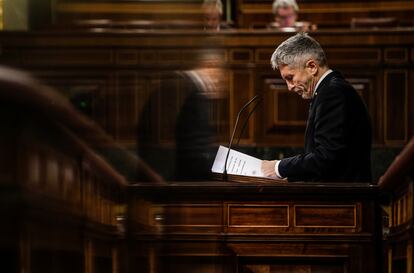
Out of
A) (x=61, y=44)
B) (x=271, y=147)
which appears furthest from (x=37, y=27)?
(x=271, y=147)

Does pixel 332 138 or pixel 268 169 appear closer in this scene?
pixel 332 138

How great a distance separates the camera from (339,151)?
7.55 feet

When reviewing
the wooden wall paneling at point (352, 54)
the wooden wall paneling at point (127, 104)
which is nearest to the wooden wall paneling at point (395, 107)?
the wooden wall paneling at point (352, 54)

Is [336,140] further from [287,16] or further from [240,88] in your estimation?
[287,16]

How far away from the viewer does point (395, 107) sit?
459 centimetres

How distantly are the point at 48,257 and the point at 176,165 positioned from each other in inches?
7.9

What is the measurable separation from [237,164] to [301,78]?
40cm

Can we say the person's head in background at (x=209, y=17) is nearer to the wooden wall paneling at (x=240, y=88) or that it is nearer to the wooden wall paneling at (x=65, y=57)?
the wooden wall paneling at (x=65, y=57)

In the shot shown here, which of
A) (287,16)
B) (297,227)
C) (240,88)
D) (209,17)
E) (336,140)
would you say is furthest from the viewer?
(287,16)

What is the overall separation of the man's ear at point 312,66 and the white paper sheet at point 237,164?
1.21 feet

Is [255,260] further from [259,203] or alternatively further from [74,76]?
[74,76]

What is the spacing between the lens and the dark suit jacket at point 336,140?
231cm

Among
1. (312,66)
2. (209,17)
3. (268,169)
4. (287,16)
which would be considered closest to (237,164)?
(268,169)

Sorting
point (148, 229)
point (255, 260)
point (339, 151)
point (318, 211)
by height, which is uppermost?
point (148, 229)
